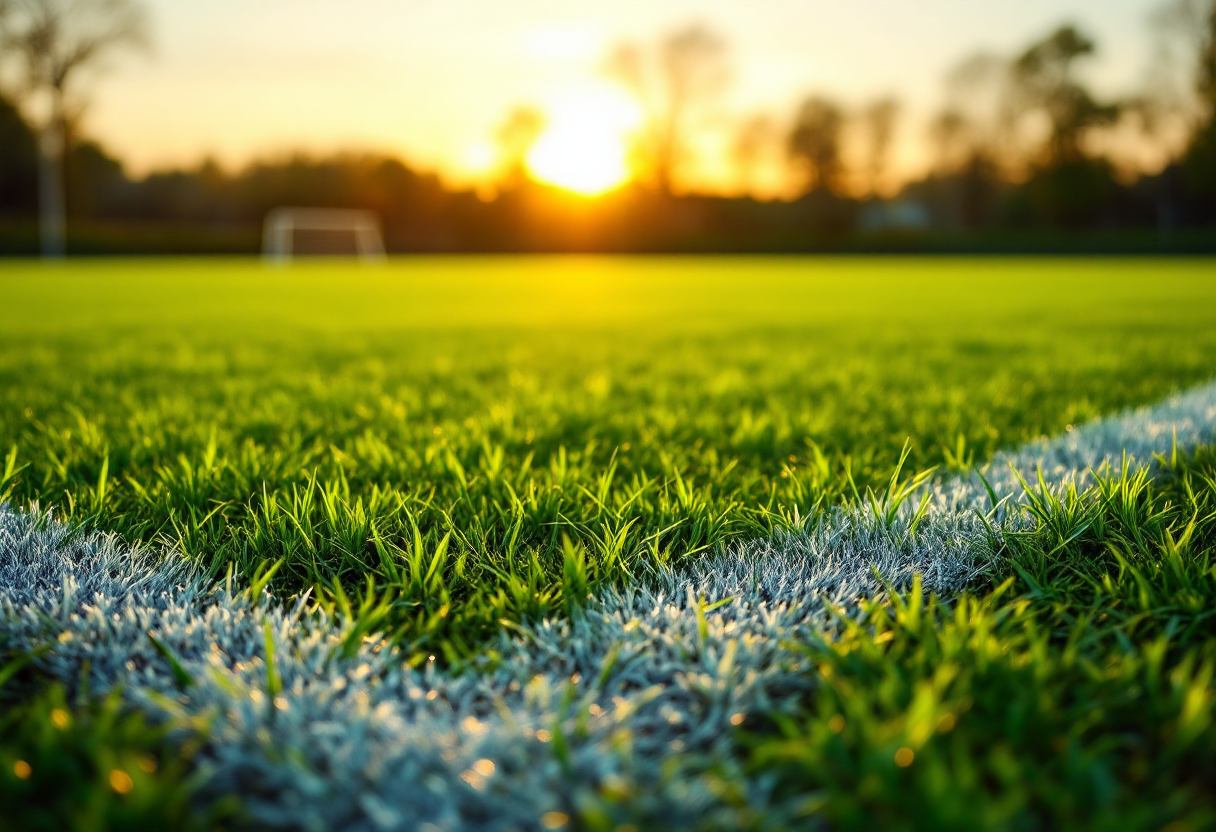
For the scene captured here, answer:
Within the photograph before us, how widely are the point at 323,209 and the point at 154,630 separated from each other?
154 ft

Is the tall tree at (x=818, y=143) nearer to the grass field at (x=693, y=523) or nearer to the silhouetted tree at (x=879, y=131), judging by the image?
the silhouetted tree at (x=879, y=131)

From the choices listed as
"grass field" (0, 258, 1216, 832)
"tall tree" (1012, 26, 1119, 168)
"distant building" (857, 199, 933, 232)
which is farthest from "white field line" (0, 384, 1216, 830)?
"distant building" (857, 199, 933, 232)

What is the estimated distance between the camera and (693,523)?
5.70 ft

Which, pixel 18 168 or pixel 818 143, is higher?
pixel 818 143

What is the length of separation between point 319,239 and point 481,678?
Answer: 115ft

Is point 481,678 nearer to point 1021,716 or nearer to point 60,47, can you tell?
point 1021,716

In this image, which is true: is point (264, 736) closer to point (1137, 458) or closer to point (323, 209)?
point (1137, 458)

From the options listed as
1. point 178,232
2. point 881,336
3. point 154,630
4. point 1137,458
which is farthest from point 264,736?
point 178,232

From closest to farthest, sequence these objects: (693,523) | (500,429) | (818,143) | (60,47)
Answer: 1. (693,523)
2. (500,429)
3. (60,47)
4. (818,143)

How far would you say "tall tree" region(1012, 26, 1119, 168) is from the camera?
41.7 metres

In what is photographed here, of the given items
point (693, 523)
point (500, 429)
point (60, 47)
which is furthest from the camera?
point (60, 47)

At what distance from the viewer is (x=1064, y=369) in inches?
164

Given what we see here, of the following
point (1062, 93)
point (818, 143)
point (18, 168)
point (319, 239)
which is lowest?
point (319, 239)

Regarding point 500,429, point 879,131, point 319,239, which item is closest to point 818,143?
point 879,131
